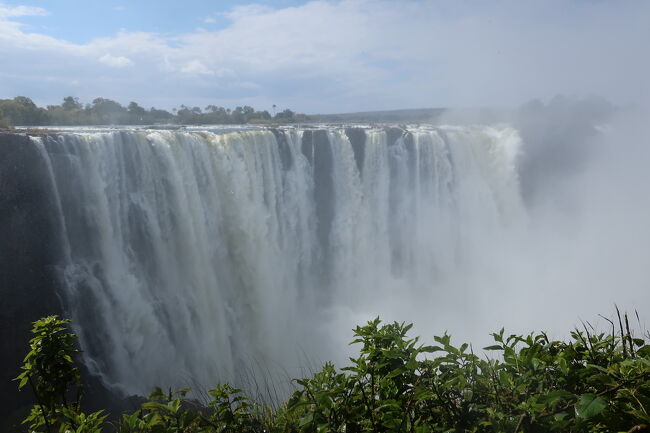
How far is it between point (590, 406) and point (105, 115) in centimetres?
2926

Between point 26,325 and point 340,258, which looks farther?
point 340,258

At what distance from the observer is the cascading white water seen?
1103cm

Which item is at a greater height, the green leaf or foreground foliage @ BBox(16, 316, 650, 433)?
the green leaf

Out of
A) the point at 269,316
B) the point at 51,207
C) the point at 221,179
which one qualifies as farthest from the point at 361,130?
the point at 51,207

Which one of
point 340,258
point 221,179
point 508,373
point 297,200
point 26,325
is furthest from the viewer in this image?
point 340,258

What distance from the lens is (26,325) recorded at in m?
9.98

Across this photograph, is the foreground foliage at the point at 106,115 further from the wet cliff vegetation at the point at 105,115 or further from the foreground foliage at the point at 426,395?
the foreground foliage at the point at 426,395

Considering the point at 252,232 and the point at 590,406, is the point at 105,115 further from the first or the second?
the point at 590,406

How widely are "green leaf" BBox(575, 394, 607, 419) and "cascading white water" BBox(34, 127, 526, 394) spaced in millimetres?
6472

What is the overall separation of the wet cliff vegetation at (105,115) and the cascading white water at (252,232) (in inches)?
227

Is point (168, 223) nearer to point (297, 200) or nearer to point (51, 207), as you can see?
point (51, 207)

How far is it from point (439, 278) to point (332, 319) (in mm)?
5739

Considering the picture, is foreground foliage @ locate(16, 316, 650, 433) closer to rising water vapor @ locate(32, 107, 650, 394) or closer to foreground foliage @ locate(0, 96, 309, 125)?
rising water vapor @ locate(32, 107, 650, 394)

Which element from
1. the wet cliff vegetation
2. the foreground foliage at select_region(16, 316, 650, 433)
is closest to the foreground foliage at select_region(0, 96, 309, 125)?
the wet cliff vegetation
